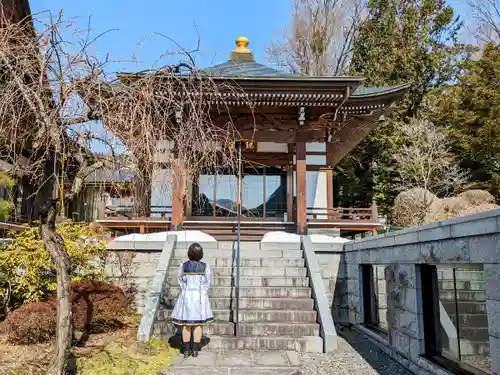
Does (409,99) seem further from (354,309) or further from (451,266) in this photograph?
(451,266)

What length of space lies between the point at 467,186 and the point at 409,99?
5.66 m

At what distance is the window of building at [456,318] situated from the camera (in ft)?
11.1

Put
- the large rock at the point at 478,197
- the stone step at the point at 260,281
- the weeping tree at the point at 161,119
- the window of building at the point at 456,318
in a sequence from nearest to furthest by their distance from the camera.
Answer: the window of building at the point at 456,318
the weeping tree at the point at 161,119
the stone step at the point at 260,281
the large rock at the point at 478,197

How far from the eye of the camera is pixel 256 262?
7461 mm

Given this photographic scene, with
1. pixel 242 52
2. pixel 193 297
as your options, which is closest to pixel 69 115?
pixel 193 297

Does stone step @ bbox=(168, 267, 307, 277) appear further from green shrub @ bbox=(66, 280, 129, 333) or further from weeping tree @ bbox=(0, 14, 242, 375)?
weeping tree @ bbox=(0, 14, 242, 375)

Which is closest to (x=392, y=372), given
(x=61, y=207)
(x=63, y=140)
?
(x=61, y=207)

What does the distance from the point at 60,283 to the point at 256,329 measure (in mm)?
3097

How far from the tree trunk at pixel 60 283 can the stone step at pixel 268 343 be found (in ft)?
7.83

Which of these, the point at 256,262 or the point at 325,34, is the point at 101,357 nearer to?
Answer: the point at 256,262

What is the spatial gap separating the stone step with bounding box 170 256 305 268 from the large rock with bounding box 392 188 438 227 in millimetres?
10266

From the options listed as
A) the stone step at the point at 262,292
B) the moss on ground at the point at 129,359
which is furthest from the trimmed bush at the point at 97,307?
the stone step at the point at 262,292

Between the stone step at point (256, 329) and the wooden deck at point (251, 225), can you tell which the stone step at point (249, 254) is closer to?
the stone step at point (256, 329)

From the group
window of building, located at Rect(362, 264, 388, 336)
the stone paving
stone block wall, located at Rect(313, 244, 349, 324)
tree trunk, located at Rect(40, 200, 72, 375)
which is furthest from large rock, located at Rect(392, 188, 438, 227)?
tree trunk, located at Rect(40, 200, 72, 375)
